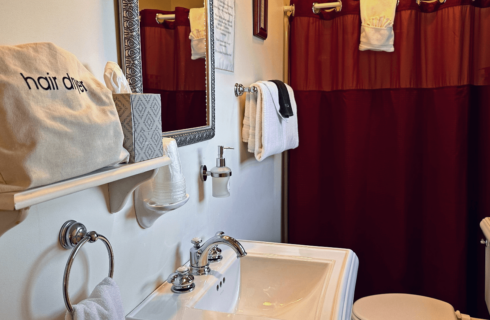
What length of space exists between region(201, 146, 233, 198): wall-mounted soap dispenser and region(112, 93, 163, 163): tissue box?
1.73ft

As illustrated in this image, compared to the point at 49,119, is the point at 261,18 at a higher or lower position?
higher

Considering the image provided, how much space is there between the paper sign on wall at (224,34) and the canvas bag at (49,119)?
813 mm

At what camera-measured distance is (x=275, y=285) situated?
137cm

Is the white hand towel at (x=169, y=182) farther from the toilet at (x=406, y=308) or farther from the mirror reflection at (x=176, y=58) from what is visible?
the toilet at (x=406, y=308)

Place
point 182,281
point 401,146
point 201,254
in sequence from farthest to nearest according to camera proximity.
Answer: point 401,146 < point 201,254 < point 182,281

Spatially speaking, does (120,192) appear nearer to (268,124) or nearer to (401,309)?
(268,124)

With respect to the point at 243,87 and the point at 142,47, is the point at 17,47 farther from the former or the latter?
the point at 243,87

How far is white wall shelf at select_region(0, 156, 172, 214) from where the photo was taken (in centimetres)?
50

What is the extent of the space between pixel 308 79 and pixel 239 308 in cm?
139

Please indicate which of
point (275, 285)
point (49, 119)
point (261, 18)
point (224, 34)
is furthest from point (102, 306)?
point (261, 18)

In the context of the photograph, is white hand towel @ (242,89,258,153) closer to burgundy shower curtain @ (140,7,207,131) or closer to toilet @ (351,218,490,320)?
burgundy shower curtain @ (140,7,207,131)

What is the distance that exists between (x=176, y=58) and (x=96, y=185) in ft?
2.00

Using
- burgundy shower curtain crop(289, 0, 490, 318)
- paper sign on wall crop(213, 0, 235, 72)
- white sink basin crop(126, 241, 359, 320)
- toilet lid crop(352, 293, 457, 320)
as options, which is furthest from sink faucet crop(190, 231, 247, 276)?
burgundy shower curtain crop(289, 0, 490, 318)

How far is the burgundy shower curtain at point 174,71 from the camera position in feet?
3.25
